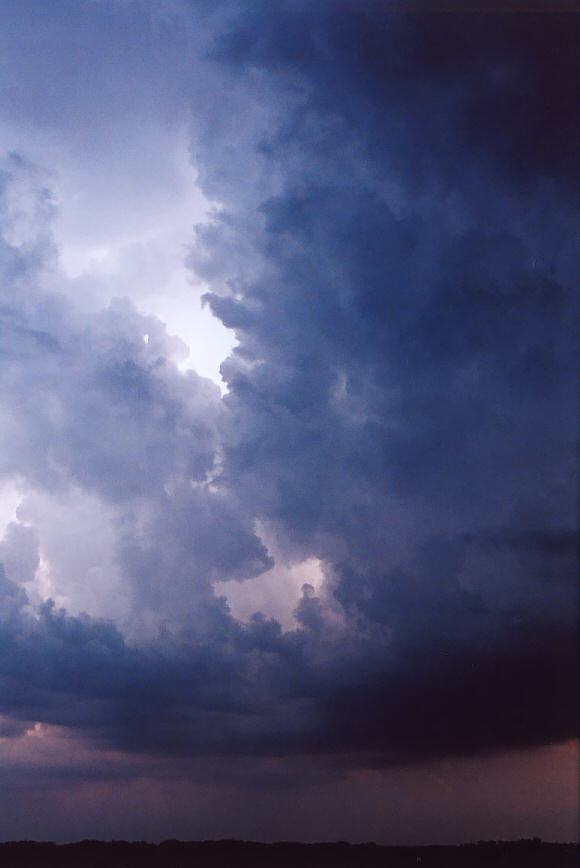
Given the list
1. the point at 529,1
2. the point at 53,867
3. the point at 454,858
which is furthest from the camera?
the point at 454,858

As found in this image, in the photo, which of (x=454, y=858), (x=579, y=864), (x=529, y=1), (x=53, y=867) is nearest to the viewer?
(x=529, y=1)

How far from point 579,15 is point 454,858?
6814cm

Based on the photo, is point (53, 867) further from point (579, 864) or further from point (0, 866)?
point (579, 864)

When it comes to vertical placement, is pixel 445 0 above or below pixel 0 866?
above

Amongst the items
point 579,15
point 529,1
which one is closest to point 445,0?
point 529,1

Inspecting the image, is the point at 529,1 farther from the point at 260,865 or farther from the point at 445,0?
the point at 260,865

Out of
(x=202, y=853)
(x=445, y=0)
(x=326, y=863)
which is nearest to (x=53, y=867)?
(x=202, y=853)

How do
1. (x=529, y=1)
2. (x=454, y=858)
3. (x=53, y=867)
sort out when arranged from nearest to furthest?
(x=529, y=1) → (x=53, y=867) → (x=454, y=858)

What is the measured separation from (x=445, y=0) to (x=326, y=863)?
6617cm

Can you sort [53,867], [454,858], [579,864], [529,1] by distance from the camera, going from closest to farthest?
[529,1], [579,864], [53,867], [454,858]

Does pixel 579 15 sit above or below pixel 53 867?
above

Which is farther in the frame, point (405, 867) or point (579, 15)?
point (405, 867)

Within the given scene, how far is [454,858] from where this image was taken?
71.1 m

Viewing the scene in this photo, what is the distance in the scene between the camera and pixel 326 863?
68500mm
